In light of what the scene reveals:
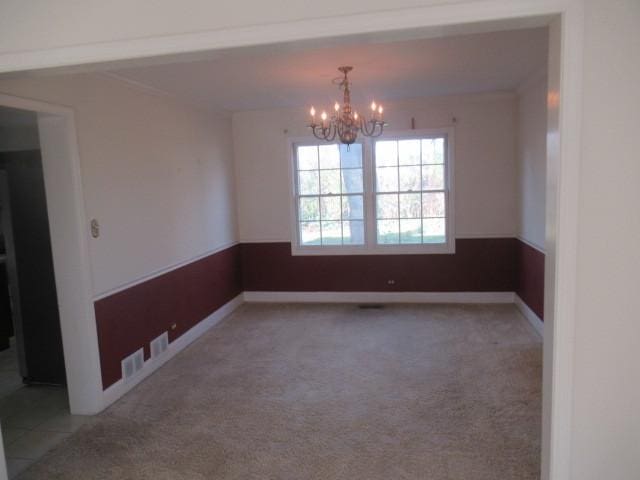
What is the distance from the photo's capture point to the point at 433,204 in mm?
6035

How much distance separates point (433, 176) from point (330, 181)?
132 centimetres

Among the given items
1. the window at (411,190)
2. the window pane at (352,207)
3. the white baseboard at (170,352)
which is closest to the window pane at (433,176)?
the window at (411,190)

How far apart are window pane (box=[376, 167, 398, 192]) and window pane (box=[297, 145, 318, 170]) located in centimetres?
85

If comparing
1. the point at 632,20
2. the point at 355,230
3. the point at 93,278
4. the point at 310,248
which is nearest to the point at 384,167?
the point at 355,230

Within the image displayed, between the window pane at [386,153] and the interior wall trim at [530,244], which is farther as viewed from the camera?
the window pane at [386,153]

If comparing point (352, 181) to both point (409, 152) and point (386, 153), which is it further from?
point (409, 152)

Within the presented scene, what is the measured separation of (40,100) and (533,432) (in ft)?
12.5

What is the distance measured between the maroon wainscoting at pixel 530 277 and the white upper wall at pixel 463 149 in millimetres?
437

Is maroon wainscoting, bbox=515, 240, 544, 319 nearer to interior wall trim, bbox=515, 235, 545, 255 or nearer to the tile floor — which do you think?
interior wall trim, bbox=515, 235, 545, 255

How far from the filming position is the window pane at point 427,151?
595 centimetres

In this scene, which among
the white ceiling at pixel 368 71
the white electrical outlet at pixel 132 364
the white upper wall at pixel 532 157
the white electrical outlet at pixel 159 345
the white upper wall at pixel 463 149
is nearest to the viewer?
the white ceiling at pixel 368 71

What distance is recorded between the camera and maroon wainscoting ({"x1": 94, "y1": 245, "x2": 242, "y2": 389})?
3707 mm

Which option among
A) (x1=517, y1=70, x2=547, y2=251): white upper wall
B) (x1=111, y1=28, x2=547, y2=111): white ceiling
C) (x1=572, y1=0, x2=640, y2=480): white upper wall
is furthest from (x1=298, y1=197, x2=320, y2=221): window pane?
(x1=572, y1=0, x2=640, y2=480): white upper wall

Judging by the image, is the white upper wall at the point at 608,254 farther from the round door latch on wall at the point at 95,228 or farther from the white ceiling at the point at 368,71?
the round door latch on wall at the point at 95,228
